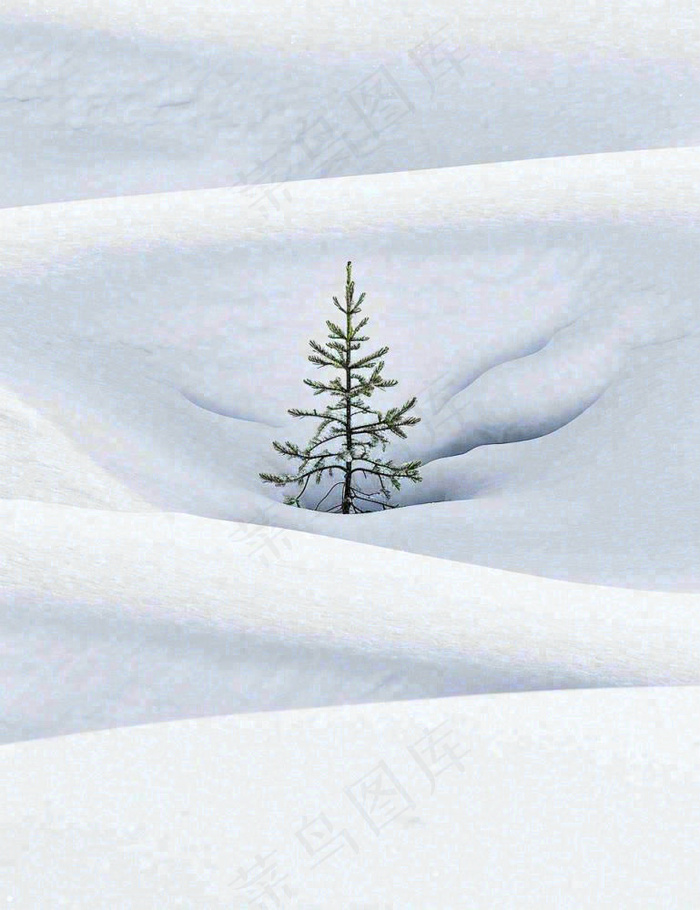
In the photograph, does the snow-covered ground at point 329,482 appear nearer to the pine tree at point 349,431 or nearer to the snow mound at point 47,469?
the snow mound at point 47,469

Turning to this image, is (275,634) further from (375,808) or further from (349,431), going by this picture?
(349,431)

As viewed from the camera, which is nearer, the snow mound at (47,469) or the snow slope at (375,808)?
the snow slope at (375,808)

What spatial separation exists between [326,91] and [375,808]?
191 inches

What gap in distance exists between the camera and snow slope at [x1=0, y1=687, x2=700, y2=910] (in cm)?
268

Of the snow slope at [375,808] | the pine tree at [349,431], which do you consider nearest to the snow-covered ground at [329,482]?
the snow slope at [375,808]

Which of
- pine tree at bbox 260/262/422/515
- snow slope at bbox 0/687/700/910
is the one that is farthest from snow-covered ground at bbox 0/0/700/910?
pine tree at bbox 260/262/422/515

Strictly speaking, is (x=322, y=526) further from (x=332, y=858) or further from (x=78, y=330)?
(x=332, y=858)

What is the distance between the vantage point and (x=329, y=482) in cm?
522

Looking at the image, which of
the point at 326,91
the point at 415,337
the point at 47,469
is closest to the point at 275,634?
the point at 47,469

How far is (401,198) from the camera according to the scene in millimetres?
5648

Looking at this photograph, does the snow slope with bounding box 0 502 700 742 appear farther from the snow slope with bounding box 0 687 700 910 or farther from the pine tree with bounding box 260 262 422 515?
the pine tree with bounding box 260 262 422 515

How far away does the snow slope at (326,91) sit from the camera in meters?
6.61

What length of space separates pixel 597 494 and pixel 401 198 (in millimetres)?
1898

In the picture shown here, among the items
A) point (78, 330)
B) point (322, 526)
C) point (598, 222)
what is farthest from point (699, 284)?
point (78, 330)
